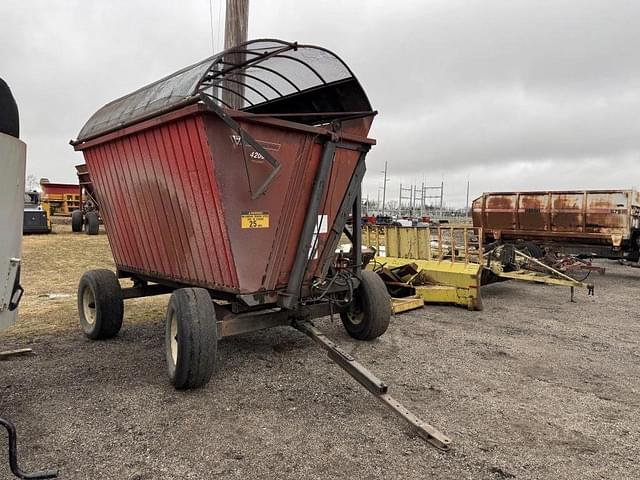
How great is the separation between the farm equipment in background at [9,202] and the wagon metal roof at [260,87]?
1.49 metres

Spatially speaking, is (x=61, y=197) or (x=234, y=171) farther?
(x=61, y=197)

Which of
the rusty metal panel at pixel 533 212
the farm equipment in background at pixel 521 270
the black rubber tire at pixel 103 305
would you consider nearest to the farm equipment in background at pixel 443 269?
the farm equipment in background at pixel 521 270

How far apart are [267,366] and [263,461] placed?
74.7 inches

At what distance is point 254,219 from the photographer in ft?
14.3

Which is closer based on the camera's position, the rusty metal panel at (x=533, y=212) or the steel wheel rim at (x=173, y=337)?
the steel wheel rim at (x=173, y=337)

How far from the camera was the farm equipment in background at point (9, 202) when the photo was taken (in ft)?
9.37

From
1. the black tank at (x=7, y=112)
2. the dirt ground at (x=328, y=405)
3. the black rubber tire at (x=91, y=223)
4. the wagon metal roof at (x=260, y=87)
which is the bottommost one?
the dirt ground at (x=328, y=405)

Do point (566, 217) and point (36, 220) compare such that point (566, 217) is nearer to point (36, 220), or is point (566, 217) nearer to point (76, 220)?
point (76, 220)

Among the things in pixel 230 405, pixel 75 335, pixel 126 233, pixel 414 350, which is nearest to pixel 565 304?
pixel 414 350

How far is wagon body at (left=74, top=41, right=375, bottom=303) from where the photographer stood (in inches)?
164

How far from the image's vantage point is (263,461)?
3102mm

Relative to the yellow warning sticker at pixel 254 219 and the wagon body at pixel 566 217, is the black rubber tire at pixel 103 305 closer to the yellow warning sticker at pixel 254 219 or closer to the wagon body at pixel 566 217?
the yellow warning sticker at pixel 254 219

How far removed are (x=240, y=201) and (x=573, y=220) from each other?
11.7 meters

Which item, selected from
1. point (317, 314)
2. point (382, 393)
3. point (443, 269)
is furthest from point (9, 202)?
point (443, 269)
